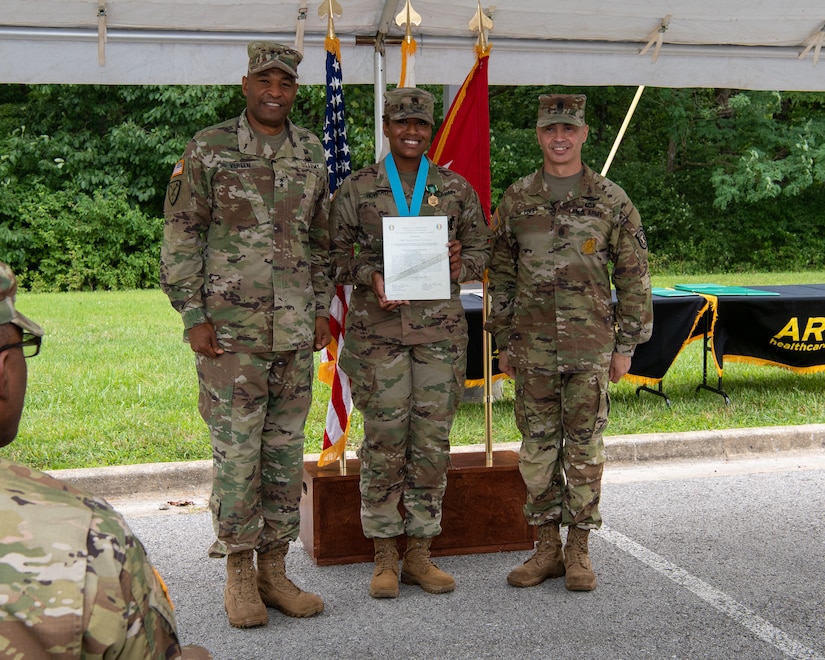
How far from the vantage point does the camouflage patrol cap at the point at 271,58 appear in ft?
11.3

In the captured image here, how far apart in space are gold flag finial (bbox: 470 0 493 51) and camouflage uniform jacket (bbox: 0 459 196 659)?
12.0ft

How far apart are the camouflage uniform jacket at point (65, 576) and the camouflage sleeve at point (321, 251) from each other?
2.61m

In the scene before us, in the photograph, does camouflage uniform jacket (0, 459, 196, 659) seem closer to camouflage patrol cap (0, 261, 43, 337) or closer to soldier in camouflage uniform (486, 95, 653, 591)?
camouflage patrol cap (0, 261, 43, 337)

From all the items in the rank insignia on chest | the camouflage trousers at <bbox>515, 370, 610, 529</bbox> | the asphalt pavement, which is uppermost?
the rank insignia on chest

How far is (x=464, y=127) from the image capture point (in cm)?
445

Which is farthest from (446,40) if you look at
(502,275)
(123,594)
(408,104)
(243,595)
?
(123,594)

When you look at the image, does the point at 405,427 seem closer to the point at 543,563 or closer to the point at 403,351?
the point at 403,351

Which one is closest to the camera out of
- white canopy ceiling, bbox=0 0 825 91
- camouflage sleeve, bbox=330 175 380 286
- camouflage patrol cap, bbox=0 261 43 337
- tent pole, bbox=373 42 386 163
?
camouflage patrol cap, bbox=0 261 43 337

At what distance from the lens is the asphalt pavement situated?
340cm

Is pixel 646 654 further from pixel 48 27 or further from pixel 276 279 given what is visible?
pixel 48 27

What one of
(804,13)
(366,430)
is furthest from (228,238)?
(804,13)

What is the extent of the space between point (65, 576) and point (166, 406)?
597 centimetres

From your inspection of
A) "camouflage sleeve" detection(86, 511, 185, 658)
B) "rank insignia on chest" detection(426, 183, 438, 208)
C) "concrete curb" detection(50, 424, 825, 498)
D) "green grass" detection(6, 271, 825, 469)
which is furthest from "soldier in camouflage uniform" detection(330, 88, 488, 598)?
"camouflage sleeve" detection(86, 511, 185, 658)

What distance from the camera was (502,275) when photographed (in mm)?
4117
